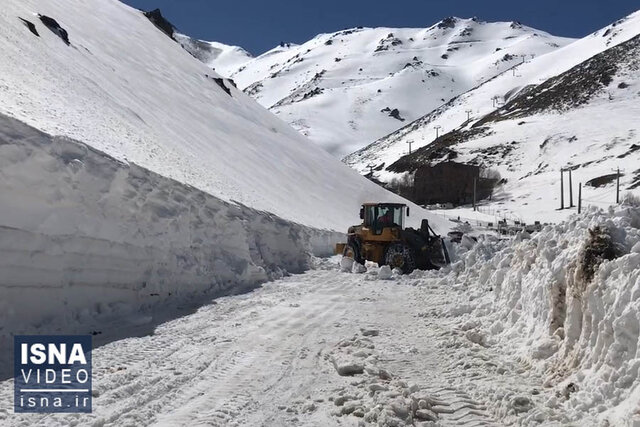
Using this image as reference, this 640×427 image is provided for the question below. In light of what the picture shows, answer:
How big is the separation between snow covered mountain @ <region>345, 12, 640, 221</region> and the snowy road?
51070mm

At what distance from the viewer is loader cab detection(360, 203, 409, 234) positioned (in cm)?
1845

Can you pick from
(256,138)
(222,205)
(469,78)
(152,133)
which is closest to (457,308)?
(222,205)

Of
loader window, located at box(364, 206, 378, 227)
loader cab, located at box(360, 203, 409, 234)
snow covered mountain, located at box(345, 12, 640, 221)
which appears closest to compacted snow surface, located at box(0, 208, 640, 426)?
loader cab, located at box(360, 203, 409, 234)

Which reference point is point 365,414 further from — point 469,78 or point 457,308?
point 469,78

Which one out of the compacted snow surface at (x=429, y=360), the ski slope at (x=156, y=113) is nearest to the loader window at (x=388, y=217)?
the ski slope at (x=156, y=113)

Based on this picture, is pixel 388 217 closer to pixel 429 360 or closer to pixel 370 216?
pixel 370 216

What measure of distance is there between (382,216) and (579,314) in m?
13.0

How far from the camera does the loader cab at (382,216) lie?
18453mm

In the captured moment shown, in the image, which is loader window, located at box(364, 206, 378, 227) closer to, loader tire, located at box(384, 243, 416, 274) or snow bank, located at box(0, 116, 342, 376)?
loader tire, located at box(384, 243, 416, 274)

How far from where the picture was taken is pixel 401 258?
1738cm

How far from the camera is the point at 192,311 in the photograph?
401 inches

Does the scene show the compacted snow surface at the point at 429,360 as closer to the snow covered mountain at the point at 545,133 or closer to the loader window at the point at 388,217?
the loader window at the point at 388,217

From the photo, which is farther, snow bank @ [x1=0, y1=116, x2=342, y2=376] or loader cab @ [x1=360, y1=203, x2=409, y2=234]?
loader cab @ [x1=360, y1=203, x2=409, y2=234]

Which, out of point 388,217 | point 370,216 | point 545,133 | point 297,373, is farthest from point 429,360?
point 545,133
